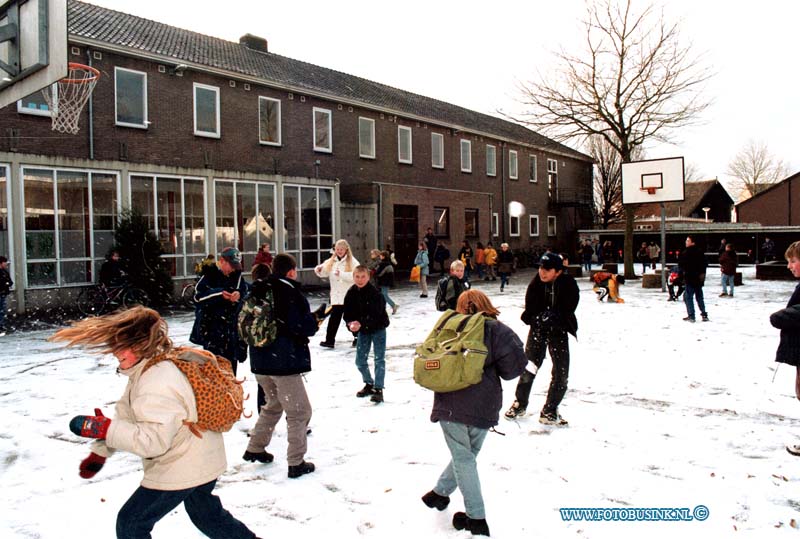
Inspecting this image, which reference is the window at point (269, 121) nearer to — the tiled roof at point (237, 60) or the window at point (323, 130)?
the tiled roof at point (237, 60)

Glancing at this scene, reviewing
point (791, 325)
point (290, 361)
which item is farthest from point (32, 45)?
point (791, 325)

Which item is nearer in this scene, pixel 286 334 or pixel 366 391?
pixel 286 334

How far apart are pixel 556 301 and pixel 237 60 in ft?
65.6

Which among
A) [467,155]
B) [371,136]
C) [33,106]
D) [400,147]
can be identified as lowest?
[33,106]

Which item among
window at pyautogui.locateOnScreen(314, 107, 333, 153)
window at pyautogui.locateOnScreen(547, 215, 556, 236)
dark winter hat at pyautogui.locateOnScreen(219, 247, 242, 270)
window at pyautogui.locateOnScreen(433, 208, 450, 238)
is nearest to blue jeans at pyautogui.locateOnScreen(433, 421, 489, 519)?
dark winter hat at pyautogui.locateOnScreen(219, 247, 242, 270)

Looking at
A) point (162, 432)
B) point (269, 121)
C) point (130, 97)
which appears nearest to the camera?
point (162, 432)

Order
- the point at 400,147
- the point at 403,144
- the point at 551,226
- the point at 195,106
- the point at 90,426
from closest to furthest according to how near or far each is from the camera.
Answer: the point at 90,426, the point at 195,106, the point at 400,147, the point at 403,144, the point at 551,226

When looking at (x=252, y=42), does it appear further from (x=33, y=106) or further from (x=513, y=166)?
(x=513, y=166)

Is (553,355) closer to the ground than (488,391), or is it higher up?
closer to the ground

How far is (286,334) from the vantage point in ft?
15.8

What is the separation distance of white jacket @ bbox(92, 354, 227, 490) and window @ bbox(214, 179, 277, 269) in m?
17.3

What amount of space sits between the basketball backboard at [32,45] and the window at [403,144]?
2399cm

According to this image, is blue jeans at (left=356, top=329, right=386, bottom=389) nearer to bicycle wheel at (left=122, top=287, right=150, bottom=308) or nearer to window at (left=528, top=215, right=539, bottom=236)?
bicycle wheel at (left=122, top=287, right=150, bottom=308)

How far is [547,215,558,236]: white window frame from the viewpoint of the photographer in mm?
42438
